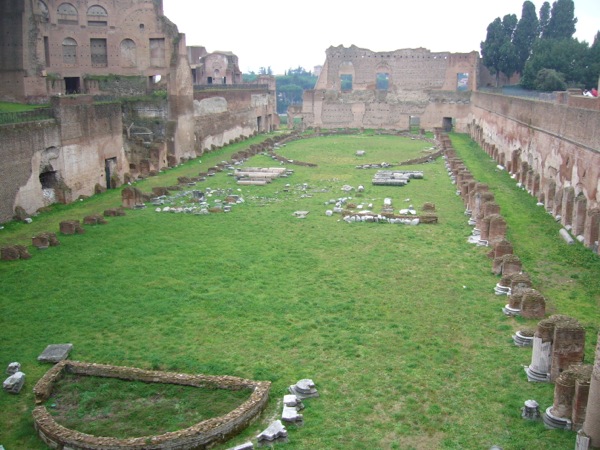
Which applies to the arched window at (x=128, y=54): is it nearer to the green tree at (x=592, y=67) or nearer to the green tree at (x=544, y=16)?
the green tree at (x=592, y=67)

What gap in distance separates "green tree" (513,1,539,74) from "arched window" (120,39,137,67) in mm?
29460

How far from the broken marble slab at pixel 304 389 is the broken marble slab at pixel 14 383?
3561 mm

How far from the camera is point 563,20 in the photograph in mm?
46719

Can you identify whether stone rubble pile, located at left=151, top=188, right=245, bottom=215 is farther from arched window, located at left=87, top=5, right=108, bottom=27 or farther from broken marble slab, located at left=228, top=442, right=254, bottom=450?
arched window, located at left=87, top=5, right=108, bottom=27

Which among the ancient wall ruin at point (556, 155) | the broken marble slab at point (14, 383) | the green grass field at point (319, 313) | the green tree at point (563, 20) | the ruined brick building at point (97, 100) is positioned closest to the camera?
the green grass field at point (319, 313)

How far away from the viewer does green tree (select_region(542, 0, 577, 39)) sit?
46656 mm

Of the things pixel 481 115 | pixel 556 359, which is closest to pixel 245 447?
pixel 556 359

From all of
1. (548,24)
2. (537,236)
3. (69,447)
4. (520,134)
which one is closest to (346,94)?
(548,24)

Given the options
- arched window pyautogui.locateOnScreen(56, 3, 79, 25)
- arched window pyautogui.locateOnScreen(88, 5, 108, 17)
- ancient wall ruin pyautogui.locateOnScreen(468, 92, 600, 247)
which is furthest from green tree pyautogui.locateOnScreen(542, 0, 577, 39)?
arched window pyautogui.locateOnScreen(56, 3, 79, 25)

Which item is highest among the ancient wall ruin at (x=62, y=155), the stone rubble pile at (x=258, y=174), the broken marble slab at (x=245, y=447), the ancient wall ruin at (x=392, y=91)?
the ancient wall ruin at (x=392, y=91)

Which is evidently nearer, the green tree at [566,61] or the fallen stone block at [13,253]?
the fallen stone block at [13,253]

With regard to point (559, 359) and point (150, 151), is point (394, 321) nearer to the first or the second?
point (559, 359)

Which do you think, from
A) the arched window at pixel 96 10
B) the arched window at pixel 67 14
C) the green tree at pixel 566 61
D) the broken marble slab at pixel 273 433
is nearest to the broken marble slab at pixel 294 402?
the broken marble slab at pixel 273 433

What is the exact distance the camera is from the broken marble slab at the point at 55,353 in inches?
349
